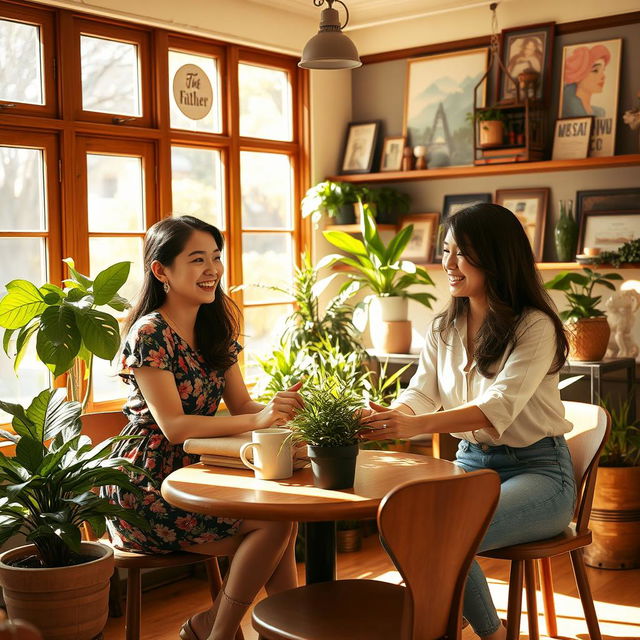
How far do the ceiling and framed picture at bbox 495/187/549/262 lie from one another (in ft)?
3.41

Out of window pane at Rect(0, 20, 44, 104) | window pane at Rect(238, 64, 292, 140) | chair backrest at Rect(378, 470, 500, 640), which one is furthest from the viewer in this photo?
window pane at Rect(238, 64, 292, 140)

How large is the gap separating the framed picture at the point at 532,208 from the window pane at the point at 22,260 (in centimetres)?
246

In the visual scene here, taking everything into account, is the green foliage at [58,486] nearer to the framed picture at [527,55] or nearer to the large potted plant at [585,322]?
the large potted plant at [585,322]

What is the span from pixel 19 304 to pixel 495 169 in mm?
2719

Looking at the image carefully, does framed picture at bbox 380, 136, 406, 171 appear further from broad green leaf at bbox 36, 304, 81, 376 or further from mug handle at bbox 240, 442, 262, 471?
mug handle at bbox 240, 442, 262, 471

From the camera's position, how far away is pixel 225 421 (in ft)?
8.52

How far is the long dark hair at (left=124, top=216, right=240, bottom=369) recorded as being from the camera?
2.89 metres

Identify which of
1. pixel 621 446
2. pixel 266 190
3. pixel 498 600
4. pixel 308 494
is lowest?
pixel 498 600

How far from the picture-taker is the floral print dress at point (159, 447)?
2600 millimetres

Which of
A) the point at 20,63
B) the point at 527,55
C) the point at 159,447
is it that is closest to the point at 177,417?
the point at 159,447

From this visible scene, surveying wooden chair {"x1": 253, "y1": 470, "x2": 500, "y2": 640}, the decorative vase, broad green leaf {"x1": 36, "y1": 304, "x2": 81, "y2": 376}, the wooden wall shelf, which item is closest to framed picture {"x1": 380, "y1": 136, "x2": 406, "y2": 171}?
the wooden wall shelf

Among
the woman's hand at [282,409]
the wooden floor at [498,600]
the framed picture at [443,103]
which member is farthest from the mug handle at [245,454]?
the framed picture at [443,103]

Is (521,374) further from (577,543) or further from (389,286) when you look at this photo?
(389,286)

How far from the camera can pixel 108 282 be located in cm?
320
